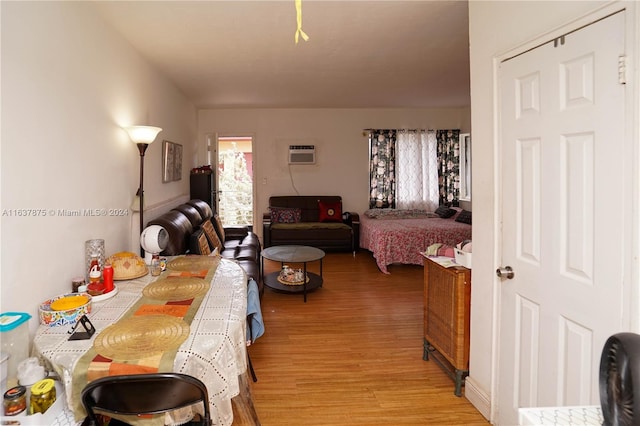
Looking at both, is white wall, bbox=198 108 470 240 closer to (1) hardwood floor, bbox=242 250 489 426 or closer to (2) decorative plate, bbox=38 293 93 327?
(1) hardwood floor, bbox=242 250 489 426

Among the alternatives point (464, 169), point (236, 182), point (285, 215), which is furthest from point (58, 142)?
point (464, 169)

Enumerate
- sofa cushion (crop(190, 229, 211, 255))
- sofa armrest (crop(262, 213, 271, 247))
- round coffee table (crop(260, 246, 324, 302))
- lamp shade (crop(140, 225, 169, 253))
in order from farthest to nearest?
sofa armrest (crop(262, 213, 271, 247)) < round coffee table (crop(260, 246, 324, 302)) < sofa cushion (crop(190, 229, 211, 255)) < lamp shade (crop(140, 225, 169, 253))

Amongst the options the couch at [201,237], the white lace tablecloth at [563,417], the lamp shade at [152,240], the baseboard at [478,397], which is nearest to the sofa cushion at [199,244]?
the couch at [201,237]

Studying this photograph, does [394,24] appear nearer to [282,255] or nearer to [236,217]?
[282,255]

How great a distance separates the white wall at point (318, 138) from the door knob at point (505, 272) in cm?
523

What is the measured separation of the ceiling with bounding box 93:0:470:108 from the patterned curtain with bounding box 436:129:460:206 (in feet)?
5.06

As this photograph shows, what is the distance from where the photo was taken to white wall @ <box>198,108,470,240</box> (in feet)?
22.6

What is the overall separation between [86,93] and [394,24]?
2.20 m

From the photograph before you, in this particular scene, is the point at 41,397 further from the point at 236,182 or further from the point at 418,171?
the point at 418,171

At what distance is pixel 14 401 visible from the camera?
1.25 m

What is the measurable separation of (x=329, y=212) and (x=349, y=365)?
416 cm

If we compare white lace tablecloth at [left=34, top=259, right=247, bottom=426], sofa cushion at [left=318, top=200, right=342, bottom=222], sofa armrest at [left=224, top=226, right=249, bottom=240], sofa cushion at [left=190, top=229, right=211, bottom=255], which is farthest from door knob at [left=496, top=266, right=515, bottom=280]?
sofa cushion at [left=318, top=200, right=342, bottom=222]

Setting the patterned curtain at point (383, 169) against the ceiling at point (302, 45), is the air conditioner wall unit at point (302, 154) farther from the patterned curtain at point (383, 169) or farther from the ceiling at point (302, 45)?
the ceiling at point (302, 45)

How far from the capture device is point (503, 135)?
1955mm
